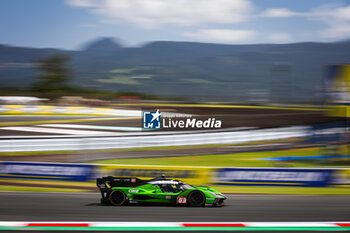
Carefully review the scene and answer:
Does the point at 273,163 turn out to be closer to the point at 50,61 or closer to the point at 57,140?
the point at 57,140

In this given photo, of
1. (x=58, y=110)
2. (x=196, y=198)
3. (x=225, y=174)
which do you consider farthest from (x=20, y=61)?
(x=196, y=198)

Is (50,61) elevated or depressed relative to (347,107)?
elevated

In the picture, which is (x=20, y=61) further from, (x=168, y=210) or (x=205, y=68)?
(x=168, y=210)

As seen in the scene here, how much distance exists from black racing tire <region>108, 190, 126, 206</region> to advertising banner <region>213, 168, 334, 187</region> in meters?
3.39

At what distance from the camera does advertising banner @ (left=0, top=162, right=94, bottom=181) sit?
32.5ft

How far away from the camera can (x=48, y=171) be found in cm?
1005

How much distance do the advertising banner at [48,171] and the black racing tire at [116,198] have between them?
9.54 feet

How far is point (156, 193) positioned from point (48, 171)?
4.28 meters

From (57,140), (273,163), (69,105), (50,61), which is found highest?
(50,61)

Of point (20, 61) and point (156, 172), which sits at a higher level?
point (20, 61)

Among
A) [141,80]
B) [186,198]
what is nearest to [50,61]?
[141,80]

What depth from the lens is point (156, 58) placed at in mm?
64938

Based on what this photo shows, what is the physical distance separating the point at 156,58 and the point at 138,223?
198 feet

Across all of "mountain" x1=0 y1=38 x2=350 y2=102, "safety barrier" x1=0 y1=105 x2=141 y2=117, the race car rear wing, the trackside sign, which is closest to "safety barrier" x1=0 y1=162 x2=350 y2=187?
the race car rear wing
